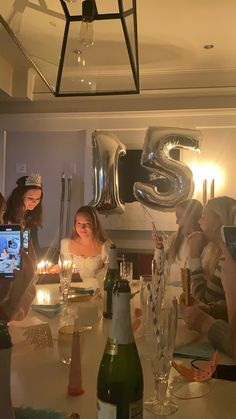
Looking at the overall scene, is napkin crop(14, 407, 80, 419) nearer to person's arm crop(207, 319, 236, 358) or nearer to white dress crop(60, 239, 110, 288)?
person's arm crop(207, 319, 236, 358)

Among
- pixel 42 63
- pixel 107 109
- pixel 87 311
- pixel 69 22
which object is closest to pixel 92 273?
pixel 87 311

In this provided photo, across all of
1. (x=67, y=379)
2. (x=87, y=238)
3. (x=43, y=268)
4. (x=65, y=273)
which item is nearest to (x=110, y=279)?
(x=65, y=273)

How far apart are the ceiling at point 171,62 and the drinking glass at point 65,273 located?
1.50 m

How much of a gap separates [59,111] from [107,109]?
53 cm

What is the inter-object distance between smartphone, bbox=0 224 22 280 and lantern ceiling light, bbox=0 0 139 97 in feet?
2.48

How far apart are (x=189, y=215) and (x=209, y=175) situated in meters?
1.34

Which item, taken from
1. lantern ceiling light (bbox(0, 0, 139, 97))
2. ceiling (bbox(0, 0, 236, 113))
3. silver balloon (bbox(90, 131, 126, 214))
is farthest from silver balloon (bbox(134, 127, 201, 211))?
ceiling (bbox(0, 0, 236, 113))

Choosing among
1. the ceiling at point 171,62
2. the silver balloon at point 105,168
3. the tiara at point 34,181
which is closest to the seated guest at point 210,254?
Result: the silver balloon at point 105,168

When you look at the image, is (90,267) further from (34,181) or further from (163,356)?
(163,356)

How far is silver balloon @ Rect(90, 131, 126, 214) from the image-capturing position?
9.67 feet

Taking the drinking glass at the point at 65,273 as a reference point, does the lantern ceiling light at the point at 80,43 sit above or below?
above

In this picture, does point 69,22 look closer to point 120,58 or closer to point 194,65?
point 120,58

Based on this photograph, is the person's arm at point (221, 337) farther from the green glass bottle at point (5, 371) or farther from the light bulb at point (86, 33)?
the light bulb at point (86, 33)

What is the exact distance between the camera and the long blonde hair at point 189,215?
9.16ft
